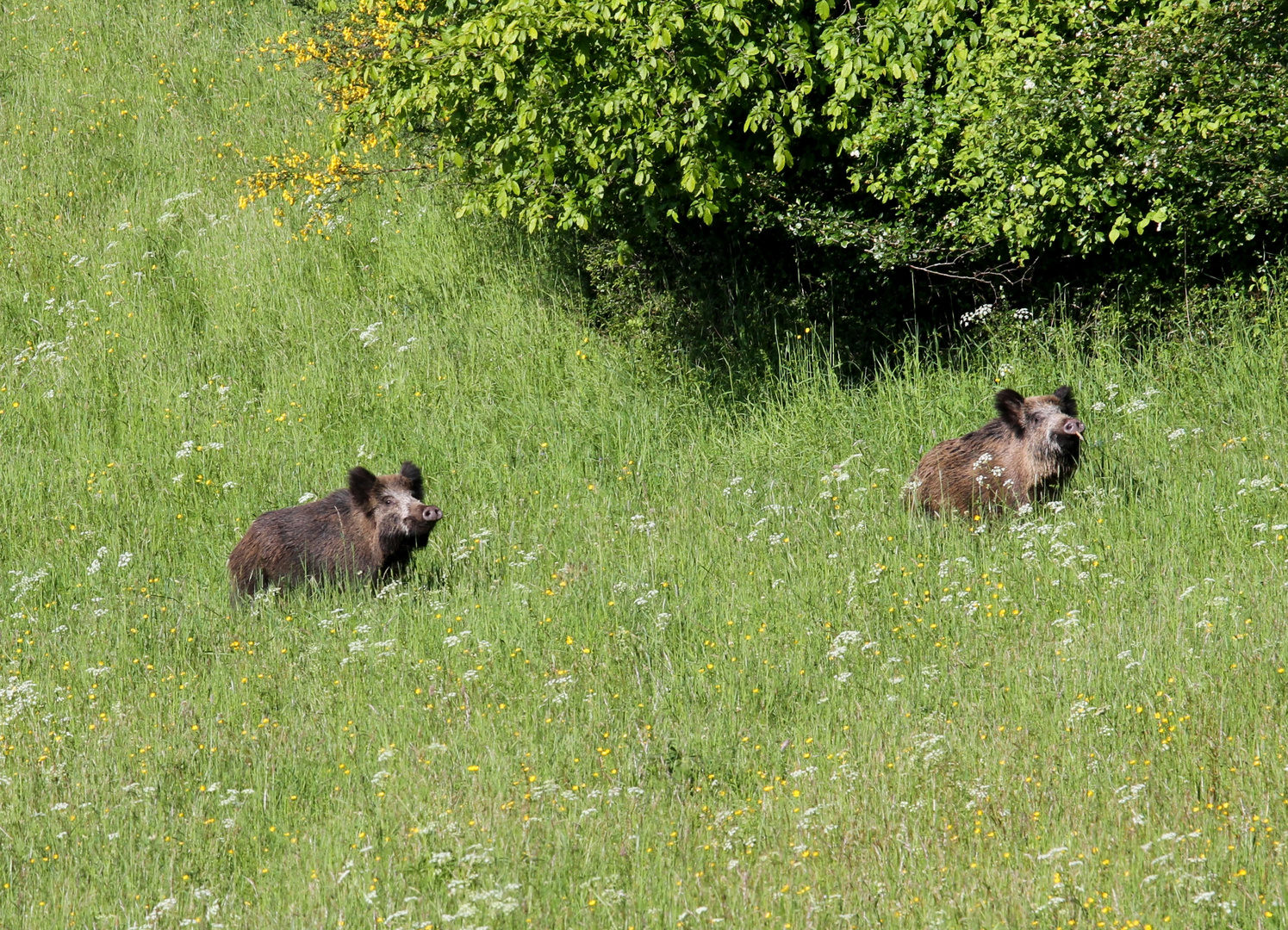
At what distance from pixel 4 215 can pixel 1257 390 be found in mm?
14672

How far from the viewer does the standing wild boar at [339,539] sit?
10.4 m

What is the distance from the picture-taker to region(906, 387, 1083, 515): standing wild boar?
10.2 meters

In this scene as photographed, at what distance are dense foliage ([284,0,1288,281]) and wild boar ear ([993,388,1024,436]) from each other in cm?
→ 189

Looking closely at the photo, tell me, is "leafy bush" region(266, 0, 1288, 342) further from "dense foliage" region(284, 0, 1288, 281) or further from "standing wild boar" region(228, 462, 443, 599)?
"standing wild boar" region(228, 462, 443, 599)

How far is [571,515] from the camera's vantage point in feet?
36.6

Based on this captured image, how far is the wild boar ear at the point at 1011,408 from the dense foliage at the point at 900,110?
6.22 feet

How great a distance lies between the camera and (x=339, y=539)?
34.9ft

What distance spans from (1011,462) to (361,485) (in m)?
4.83

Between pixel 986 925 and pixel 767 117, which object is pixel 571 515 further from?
pixel 986 925

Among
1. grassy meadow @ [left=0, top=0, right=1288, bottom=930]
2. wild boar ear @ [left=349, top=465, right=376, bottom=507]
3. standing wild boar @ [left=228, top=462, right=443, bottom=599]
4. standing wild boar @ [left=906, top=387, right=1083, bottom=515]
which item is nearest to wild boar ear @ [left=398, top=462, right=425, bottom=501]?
standing wild boar @ [left=228, top=462, right=443, bottom=599]

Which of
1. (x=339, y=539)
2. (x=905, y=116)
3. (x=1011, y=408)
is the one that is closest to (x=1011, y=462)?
(x=1011, y=408)

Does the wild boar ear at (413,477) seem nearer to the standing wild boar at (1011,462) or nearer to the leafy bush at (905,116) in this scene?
the leafy bush at (905,116)

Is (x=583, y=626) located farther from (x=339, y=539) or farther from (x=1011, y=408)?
(x=1011, y=408)

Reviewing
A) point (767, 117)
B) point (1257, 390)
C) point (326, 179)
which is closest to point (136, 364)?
point (326, 179)
